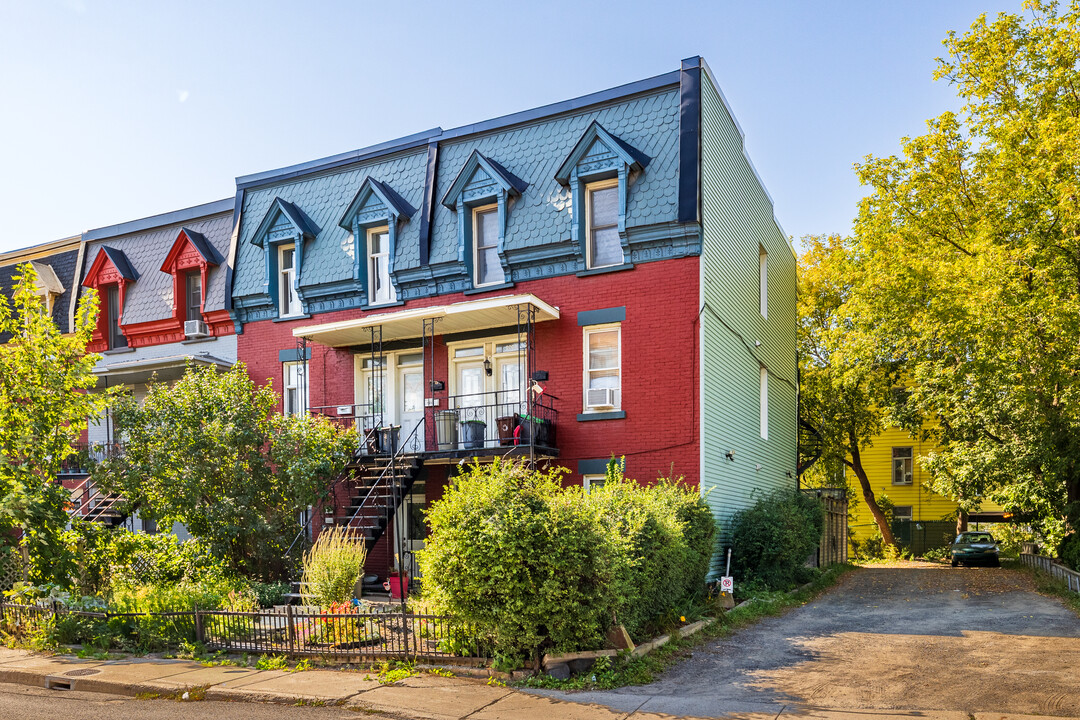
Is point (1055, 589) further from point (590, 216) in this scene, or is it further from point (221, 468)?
point (221, 468)

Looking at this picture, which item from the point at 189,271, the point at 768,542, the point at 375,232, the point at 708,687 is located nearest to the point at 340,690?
the point at 708,687

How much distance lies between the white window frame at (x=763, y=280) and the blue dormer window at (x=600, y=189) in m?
6.96

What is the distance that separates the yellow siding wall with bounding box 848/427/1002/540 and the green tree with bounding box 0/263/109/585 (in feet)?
129

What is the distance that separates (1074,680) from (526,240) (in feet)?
41.6

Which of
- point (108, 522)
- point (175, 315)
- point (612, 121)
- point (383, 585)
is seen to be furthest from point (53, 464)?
point (612, 121)

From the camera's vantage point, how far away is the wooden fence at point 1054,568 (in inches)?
Answer: 760

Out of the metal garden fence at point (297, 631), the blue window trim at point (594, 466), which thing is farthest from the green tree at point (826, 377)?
the metal garden fence at point (297, 631)

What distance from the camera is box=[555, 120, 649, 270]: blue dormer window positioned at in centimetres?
1783

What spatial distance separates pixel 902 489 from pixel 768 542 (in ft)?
106

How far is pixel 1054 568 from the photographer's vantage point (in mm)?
22938

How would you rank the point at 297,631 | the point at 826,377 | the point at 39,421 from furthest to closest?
the point at 826,377 → the point at 39,421 → the point at 297,631

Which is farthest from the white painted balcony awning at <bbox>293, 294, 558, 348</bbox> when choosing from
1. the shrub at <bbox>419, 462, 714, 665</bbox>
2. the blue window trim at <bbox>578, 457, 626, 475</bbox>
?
the shrub at <bbox>419, 462, 714, 665</bbox>

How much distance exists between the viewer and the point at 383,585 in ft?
60.4

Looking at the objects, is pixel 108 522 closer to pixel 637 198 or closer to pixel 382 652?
pixel 382 652
